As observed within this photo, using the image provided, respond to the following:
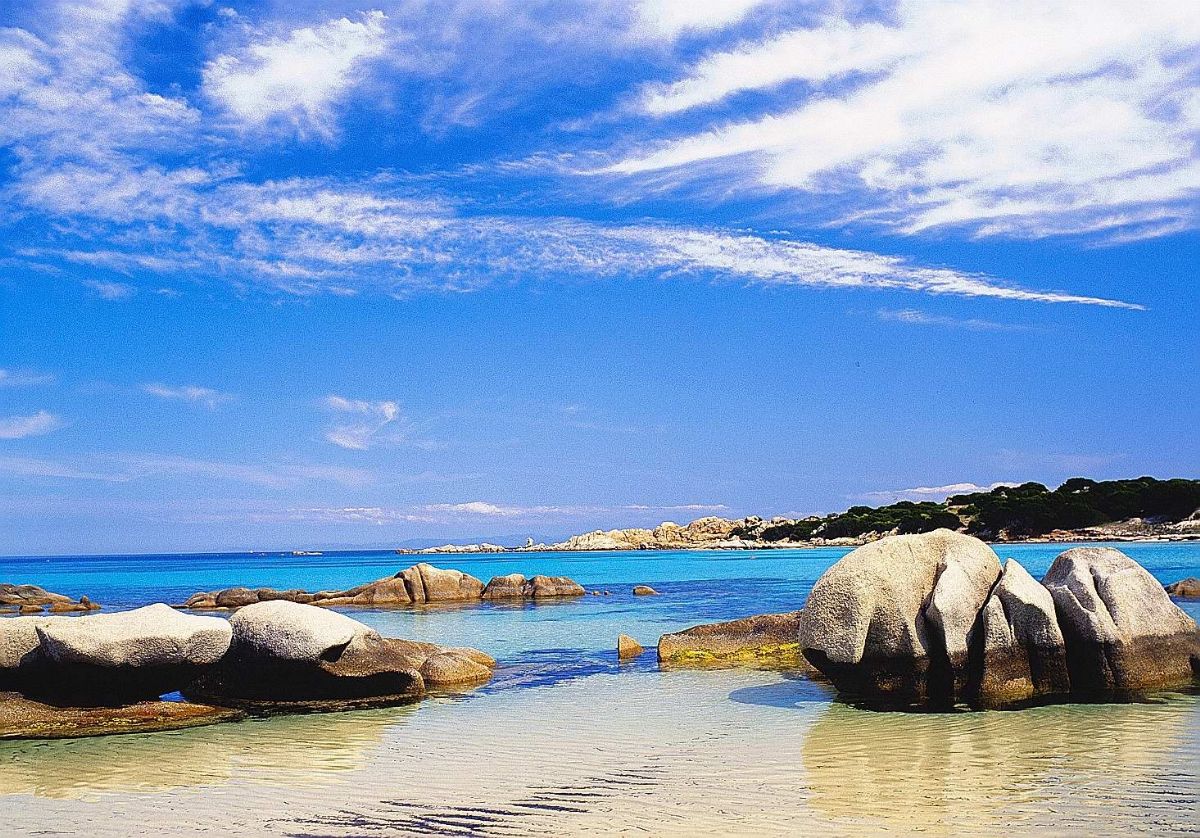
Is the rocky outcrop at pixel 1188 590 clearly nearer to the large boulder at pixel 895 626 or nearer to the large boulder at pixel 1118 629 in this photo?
the large boulder at pixel 1118 629

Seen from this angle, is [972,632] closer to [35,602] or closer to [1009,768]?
[1009,768]

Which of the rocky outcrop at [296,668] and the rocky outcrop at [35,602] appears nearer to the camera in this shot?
the rocky outcrop at [296,668]

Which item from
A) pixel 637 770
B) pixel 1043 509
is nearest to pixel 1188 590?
pixel 637 770

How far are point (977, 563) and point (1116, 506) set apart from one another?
255ft

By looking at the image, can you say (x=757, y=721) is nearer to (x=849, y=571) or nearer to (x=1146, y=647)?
(x=849, y=571)

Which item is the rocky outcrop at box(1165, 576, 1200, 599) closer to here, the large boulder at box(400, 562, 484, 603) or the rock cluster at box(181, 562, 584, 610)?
the rock cluster at box(181, 562, 584, 610)

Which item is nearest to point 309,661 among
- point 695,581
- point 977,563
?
point 977,563

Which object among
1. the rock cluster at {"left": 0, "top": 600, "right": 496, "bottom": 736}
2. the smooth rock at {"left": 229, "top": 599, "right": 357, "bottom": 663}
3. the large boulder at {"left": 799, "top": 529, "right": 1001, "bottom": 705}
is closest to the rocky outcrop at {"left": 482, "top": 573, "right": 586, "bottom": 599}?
the rock cluster at {"left": 0, "top": 600, "right": 496, "bottom": 736}

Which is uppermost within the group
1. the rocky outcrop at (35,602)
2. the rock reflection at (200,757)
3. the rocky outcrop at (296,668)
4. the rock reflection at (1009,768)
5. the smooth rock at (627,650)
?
the rocky outcrop at (296,668)

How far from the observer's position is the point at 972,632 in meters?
14.8

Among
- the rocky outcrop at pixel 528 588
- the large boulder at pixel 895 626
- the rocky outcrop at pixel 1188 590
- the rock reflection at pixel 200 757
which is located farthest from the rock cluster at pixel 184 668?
the rocky outcrop at pixel 528 588

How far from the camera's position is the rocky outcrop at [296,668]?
639 inches

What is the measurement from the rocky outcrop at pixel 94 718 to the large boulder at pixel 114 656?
22 centimetres

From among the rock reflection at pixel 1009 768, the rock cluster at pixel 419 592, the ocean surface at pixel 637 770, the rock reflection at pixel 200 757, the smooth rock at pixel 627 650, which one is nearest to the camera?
the rock reflection at pixel 1009 768
